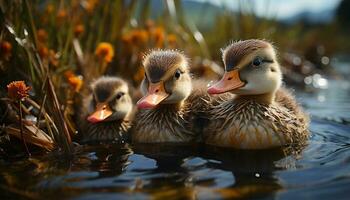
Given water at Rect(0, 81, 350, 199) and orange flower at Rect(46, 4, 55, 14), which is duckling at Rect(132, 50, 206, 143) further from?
orange flower at Rect(46, 4, 55, 14)

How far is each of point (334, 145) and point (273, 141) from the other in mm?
556

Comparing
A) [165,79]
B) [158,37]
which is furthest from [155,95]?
[158,37]

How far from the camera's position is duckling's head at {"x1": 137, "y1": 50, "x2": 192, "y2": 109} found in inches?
167

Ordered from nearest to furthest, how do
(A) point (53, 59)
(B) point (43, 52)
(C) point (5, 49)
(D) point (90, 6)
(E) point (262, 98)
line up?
1. (E) point (262, 98)
2. (C) point (5, 49)
3. (B) point (43, 52)
4. (A) point (53, 59)
5. (D) point (90, 6)

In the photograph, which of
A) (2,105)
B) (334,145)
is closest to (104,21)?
(2,105)

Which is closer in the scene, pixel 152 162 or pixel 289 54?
pixel 152 162

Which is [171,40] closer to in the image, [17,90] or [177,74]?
[177,74]

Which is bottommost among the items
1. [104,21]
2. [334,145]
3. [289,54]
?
[334,145]

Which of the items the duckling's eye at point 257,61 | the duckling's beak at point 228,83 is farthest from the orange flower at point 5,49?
the duckling's eye at point 257,61

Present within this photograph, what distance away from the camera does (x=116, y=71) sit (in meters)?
6.97

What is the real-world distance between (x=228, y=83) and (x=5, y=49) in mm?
2127

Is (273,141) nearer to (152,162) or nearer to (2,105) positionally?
(152,162)

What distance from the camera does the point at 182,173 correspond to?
3.40 meters

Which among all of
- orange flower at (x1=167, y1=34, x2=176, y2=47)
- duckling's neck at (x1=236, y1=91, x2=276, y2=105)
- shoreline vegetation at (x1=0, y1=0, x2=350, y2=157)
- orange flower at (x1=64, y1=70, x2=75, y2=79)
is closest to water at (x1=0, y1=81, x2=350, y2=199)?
shoreline vegetation at (x1=0, y1=0, x2=350, y2=157)
